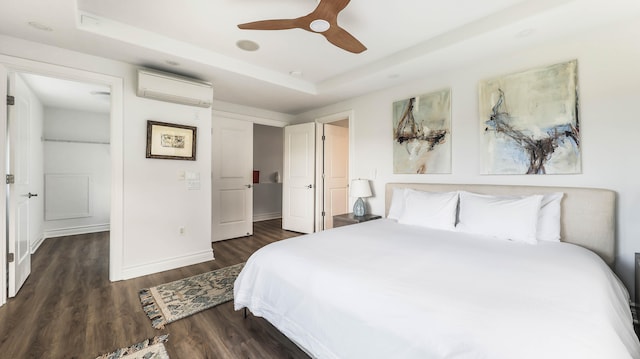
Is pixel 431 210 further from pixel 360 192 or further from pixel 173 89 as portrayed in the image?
pixel 173 89

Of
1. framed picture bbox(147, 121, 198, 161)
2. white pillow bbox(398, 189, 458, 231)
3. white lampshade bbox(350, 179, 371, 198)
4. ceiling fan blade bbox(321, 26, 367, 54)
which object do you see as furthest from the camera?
white lampshade bbox(350, 179, 371, 198)

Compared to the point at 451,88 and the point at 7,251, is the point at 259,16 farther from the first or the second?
the point at 7,251

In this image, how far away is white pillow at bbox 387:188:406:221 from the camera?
3118mm

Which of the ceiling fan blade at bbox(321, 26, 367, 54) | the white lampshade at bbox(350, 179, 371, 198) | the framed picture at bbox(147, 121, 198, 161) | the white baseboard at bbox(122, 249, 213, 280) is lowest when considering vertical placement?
the white baseboard at bbox(122, 249, 213, 280)

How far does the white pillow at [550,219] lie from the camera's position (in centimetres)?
214

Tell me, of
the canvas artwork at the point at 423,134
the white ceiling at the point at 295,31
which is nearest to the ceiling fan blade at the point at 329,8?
the white ceiling at the point at 295,31

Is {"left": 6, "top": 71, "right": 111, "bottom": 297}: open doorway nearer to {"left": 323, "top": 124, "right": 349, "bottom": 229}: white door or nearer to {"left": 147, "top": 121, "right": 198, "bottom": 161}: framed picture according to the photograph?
{"left": 147, "top": 121, "right": 198, "bottom": 161}: framed picture

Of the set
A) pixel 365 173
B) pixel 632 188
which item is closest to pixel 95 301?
pixel 365 173

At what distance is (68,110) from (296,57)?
15.3 ft

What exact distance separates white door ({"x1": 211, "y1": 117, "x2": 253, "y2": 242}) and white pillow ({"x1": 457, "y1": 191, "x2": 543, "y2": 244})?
3.44 m

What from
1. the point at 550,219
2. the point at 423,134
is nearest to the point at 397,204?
the point at 423,134

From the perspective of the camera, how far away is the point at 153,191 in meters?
2.99

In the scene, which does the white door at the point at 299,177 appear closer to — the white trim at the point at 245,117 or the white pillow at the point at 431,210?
the white trim at the point at 245,117

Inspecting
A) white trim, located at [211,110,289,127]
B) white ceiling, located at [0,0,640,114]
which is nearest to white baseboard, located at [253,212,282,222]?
white trim, located at [211,110,289,127]
